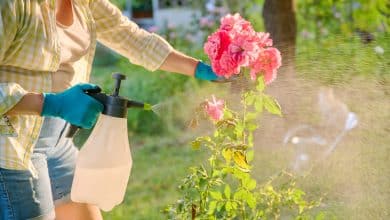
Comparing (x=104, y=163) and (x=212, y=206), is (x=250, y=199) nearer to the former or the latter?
(x=212, y=206)

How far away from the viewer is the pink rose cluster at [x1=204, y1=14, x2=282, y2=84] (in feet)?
7.37

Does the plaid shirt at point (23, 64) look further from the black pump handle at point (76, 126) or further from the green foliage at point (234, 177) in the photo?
the green foliage at point (234, 177)

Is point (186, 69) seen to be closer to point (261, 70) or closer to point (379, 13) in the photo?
point (261, 70)

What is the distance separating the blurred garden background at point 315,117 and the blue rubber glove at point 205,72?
2.5 inches

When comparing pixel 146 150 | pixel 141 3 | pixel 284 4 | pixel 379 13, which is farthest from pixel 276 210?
pixel 141 3

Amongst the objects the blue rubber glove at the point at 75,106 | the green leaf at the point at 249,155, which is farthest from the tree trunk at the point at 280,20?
the blue rubber glove at the point at 75,106

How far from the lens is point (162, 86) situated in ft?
19.7

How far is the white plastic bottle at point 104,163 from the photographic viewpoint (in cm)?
209

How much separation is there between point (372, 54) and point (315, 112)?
352 mm

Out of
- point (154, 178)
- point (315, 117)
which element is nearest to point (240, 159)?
point (315, 117)

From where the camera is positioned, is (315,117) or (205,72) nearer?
(205,72)

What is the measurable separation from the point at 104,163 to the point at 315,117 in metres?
1.50

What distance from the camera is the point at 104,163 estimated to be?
2.11m

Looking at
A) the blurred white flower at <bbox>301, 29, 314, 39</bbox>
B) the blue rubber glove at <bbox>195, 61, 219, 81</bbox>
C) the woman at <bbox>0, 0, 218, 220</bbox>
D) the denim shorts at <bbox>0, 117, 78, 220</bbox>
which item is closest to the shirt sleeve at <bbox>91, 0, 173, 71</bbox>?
the woman at <bbox>0, 0, 218, 220</bbox>
